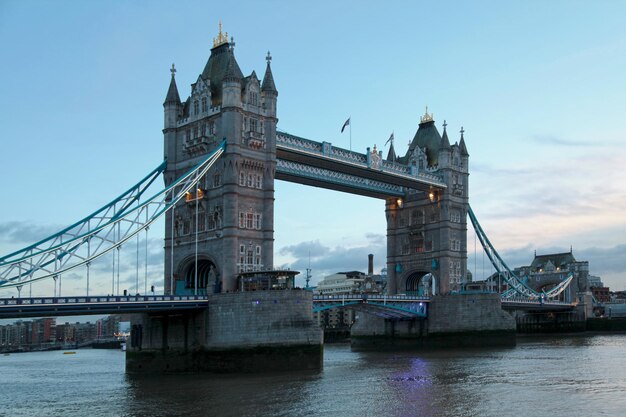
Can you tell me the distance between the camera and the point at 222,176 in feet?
225

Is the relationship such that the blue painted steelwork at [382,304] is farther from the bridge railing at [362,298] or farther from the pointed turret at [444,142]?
the pointed turret at [444,142]

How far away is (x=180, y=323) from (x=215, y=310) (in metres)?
4.32

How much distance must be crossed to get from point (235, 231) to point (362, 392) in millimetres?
24614

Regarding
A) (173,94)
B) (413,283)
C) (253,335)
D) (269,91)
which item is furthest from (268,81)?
(413,283)

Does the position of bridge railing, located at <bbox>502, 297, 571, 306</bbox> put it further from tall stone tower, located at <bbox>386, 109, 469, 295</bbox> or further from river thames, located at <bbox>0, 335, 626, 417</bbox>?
river thames, located at <bbox>0, 335, 626, 417</bbox>

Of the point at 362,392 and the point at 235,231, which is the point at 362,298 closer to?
the point at 235,231

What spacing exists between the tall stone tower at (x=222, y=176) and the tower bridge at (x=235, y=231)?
11cm

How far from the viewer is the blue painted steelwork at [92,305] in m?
49.4

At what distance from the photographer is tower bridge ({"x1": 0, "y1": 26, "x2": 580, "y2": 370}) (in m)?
59.7

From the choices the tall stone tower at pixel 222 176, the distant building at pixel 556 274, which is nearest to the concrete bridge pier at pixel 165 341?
the tall stone tower at pixel 222 176

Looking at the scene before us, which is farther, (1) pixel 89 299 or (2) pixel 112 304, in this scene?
(2) pixel 112 304

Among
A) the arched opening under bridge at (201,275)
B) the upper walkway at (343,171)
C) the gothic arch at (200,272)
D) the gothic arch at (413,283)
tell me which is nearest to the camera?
the gothic arch at (200,272)

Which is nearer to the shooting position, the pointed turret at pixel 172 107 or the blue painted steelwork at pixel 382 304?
the pointed turret at pixel 172 107

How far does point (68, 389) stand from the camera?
184 feet
